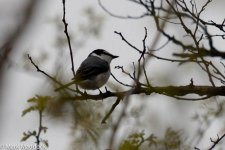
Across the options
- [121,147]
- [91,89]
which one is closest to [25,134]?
[121,147]

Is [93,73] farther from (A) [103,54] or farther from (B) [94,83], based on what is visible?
(A) [103,54]

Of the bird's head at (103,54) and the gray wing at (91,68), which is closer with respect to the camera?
the gray wing at (91,68)

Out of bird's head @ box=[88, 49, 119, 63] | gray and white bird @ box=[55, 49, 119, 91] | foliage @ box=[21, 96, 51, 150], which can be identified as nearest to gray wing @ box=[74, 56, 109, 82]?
gray and white bird @ box=[55, 49, 119, 91]

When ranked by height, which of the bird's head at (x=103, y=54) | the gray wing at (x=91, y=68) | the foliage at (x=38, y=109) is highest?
the bird's head at (x=103, y=54)

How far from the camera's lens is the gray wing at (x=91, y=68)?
608 centimetres

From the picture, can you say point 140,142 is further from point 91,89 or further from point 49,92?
point 91,89

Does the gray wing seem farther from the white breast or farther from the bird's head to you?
the bird's head

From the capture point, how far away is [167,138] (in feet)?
12.6

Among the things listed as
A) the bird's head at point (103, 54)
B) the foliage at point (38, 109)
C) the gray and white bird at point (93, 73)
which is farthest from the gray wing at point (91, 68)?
the foliage at point (38, 109)

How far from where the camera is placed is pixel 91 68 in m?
6.34

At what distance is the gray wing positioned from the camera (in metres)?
6.08

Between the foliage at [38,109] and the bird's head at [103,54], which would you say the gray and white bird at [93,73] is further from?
the foliage at [38,109]

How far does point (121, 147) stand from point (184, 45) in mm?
2130

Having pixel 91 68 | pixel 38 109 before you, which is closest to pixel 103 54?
pixel 91 68
